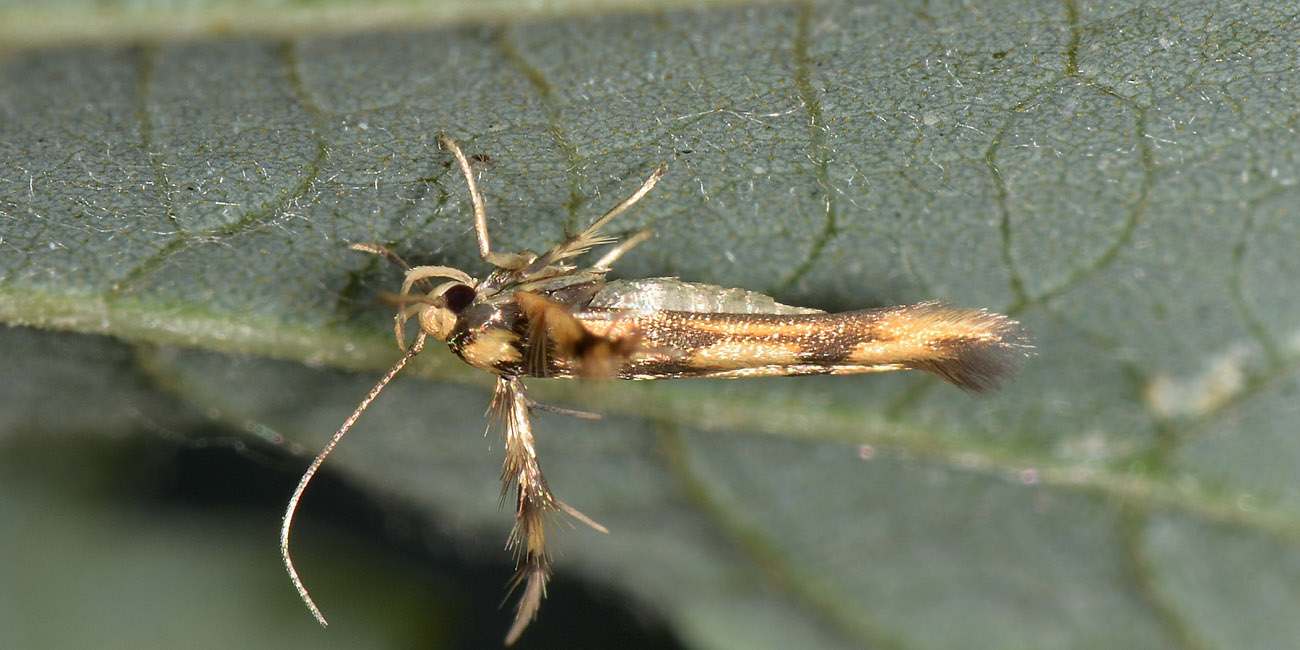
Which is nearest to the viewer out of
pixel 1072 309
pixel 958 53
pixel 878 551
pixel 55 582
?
pixel 958 53

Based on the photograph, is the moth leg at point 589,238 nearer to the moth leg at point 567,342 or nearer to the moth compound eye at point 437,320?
the moth leg at point 567,342

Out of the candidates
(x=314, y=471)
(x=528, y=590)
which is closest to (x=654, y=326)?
(x=528, y=590)

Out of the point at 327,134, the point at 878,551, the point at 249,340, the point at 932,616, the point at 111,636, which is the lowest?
the point at 111,636

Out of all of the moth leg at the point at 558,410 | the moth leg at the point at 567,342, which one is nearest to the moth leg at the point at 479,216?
the moth leg at the point at 567,342

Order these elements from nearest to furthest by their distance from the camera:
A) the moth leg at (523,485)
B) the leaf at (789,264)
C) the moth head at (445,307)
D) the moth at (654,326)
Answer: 1. the leaf at (789,264)
2. the moth at (654,326)
3. the moth head at (445,307)
4. the moth leg at (523,485)

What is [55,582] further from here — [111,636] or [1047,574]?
[1047,574]

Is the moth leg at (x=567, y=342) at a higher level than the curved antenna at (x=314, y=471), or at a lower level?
higher

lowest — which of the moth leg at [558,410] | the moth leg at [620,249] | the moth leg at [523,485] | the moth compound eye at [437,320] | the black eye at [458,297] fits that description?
the moth leg at [523,485]

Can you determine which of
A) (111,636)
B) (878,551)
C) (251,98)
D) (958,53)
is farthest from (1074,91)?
(111,636)
